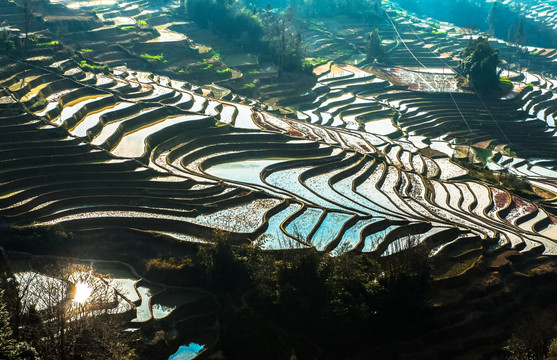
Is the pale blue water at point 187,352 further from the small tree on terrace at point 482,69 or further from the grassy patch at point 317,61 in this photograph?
the grassy patch at point 317,61

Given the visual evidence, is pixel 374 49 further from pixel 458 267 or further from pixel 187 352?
pixel 187 352

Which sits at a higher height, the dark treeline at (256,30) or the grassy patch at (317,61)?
the dark treeline at (256,30)

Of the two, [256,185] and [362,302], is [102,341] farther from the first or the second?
[256,185]

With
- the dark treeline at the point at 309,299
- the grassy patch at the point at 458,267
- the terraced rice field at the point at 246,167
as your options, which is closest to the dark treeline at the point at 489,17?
the terraced rice field at the point at 246,167

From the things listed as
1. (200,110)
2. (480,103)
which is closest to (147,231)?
(200,110)

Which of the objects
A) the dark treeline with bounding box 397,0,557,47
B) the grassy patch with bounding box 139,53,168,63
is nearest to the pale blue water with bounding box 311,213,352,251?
the grassy patch with bounding box 139,53,168,63
